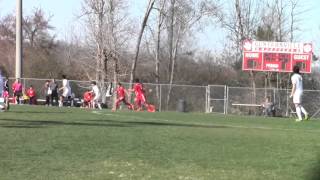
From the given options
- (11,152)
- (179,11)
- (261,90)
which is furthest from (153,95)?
(11,152)

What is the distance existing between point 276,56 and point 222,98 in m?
5.10

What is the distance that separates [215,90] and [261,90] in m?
3.09

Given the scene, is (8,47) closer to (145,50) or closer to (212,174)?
(145,50)

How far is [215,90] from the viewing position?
42.7 m

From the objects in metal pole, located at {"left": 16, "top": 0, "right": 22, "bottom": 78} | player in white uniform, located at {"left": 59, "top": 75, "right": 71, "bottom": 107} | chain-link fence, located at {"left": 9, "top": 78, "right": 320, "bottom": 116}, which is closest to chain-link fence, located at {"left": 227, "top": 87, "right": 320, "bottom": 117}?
chain-link fence, located at {"left": 9, "top": 78, "right": 320, "bottom": 116}

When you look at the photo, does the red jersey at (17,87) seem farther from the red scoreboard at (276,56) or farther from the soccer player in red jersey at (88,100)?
the red scoreboard at (276,56)

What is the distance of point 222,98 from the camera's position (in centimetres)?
4225

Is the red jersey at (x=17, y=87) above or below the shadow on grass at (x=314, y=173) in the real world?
above

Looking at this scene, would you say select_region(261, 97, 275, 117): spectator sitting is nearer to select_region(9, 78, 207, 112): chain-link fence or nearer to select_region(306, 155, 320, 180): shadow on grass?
select_region(9, 78, 207, 112): chain-link fence

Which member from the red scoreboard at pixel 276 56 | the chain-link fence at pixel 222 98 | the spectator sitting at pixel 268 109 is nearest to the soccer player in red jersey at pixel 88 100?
the chain-link fence at pixel 222 98

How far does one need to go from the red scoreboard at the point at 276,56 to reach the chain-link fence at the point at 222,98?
245 cm

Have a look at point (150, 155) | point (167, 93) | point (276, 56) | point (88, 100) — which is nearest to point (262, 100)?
point (276, 56)

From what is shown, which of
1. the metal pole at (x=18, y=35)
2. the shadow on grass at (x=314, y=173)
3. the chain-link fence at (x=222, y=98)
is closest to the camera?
the shadow on grass at (x=314, y=173)

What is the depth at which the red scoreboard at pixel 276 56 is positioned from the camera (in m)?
38.9
